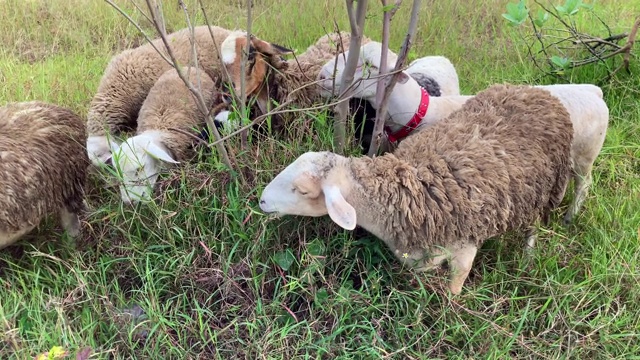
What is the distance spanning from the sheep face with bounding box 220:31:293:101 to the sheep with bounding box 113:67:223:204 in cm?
24

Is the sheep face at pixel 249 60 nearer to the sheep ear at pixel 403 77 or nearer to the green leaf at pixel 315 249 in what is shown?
the sheep ear at pixel 403 77

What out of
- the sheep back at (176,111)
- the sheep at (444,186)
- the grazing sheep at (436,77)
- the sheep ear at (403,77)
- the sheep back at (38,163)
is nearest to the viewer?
the sheep at (444,186)

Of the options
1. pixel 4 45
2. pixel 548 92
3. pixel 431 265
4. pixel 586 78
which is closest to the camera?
pixel 431 265

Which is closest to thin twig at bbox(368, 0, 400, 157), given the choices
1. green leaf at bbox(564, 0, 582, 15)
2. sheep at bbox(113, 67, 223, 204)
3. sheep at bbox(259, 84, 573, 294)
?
sheep at bbox(259, 84, 573, 294)

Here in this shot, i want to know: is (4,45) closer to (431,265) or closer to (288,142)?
(288,142)

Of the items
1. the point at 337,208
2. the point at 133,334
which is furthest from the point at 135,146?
the point at 337,208

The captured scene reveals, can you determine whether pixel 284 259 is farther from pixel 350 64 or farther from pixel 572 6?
pixel 572 6

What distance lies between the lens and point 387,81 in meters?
3.10

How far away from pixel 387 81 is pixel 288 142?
72 cm

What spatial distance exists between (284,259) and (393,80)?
114 cm

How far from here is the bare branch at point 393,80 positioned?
2.73 meters

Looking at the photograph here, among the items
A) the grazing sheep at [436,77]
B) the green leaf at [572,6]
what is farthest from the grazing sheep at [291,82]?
the green leaf at [572,6]

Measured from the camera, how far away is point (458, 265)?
266cm

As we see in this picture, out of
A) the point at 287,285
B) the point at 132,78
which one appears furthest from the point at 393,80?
the point at 132,78
